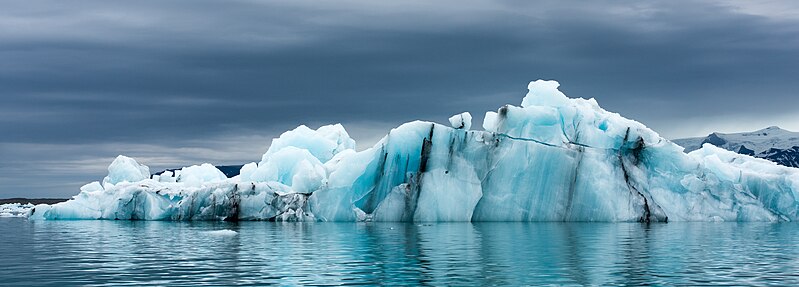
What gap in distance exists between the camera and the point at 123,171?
6431 centimetres

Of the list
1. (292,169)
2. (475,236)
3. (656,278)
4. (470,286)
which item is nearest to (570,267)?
(656,278)

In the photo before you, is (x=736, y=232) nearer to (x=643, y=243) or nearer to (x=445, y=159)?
(x=643, y=243)

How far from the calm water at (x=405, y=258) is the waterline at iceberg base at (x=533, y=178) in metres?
10.8

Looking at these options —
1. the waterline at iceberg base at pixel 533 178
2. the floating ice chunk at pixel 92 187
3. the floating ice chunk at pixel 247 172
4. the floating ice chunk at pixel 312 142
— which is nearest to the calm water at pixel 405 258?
the waterline at iceberg base at pixel 533 178

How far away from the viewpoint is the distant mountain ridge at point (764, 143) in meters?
136

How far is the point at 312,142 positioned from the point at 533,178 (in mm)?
17043

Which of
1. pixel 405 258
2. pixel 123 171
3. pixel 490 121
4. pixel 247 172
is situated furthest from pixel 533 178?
pixel 123 171

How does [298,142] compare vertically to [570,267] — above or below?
above

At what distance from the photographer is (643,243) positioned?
3067cm

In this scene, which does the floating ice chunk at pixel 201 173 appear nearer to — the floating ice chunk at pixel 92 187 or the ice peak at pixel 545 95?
the floating ice chunk at pixel 92 187

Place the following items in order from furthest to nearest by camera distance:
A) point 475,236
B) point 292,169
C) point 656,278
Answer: point 292,169
point 475,236
point 656,278

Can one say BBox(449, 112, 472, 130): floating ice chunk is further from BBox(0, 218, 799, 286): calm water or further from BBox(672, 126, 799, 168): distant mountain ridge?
BBox(672, 126, 799, 168): distant mountain ridge

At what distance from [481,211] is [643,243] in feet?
63.6

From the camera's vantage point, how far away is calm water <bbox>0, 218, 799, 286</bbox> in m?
19.1
